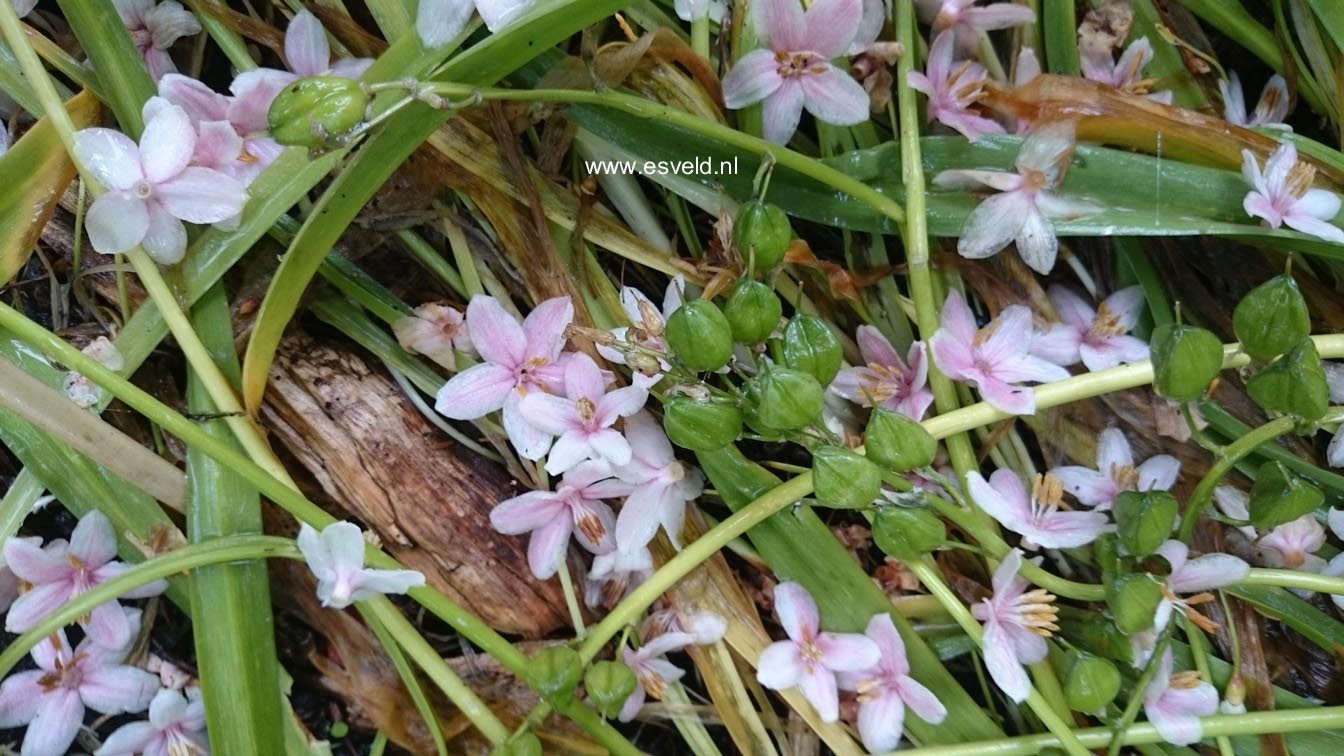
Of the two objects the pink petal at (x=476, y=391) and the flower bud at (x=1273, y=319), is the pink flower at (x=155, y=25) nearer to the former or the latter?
the pink petal at (x=476, y=391)

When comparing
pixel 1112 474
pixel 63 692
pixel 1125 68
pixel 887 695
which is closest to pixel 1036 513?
pixel 1112 474

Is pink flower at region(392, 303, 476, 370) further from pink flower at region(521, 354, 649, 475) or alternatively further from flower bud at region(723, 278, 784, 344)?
flower bud at region(723, 278, 784, 344)

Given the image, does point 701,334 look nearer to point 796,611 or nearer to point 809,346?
point 809,346

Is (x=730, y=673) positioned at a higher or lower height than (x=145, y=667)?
lower

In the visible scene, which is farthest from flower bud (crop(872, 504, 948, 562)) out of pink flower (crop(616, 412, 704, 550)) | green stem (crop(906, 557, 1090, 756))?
pink flower (crop(616, 412, 704, 550))

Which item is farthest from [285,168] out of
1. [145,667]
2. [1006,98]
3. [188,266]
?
[1006,98]

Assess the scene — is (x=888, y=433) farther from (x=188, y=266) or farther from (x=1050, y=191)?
(x=188, y=266)

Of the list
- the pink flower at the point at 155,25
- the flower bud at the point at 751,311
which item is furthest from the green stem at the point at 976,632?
the pink flower at the point at 155,25
